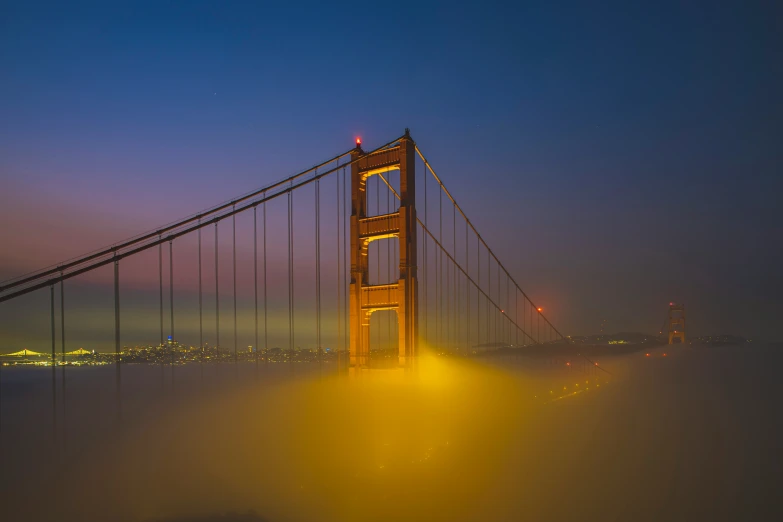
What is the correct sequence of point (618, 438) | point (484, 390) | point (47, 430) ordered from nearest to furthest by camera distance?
point (47, 430), point (618, 438), point (484, 390)

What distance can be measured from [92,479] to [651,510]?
1462 cm

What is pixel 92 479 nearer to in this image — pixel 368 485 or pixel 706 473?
pixel 368 485

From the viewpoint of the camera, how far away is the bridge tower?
71.6 ft

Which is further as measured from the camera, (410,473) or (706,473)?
(706,473)

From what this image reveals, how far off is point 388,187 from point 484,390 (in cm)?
1167

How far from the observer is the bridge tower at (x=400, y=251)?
21.8 meters

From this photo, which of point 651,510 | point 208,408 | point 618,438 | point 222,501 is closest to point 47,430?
point 208,408

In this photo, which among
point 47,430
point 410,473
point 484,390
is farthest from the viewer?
point 484,390

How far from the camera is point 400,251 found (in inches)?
858

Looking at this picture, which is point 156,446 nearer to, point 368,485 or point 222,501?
point 222,501

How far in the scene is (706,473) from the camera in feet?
69.5

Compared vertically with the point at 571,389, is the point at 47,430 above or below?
above

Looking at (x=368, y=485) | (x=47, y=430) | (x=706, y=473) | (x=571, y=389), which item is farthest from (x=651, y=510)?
(x=571, y=389)

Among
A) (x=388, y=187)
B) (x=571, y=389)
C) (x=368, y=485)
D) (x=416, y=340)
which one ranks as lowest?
(x=571, y=389)
